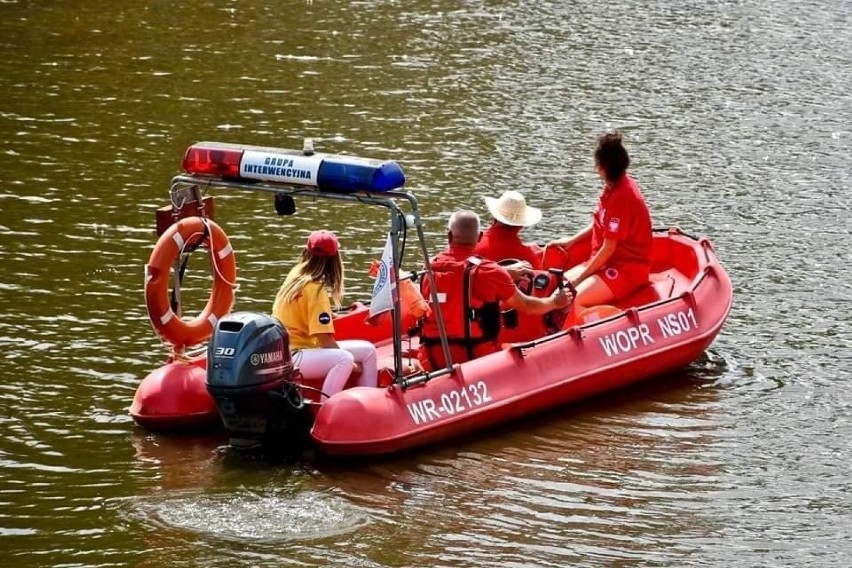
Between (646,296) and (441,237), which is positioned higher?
(441,237)

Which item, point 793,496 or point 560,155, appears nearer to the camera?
point 793,496

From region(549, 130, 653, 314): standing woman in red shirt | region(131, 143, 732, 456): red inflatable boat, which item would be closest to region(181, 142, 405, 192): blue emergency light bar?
region(131, 143, 732, 456): red inflatable boat

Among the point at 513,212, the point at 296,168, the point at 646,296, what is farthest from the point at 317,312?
the point at 646,296

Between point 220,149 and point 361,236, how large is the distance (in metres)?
5.09

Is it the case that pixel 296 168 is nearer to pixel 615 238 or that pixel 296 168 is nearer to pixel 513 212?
pixel 513 212

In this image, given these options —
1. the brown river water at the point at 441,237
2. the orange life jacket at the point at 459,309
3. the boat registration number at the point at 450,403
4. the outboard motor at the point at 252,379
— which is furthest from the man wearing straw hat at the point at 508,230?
the outboard motor at the point at 252,379

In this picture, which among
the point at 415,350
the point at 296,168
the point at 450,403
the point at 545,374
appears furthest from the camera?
the point at 415,350

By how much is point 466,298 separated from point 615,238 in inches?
69.3

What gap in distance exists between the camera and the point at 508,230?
11414mm

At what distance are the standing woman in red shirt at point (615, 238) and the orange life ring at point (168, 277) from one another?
2.46 metres

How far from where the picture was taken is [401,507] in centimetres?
926

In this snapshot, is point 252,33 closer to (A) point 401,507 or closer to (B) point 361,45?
(B) point 361,45

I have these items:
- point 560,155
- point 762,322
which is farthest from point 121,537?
point 560,155

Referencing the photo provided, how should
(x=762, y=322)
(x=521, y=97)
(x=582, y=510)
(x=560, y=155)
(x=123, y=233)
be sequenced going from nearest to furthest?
(x=582, y=510), (x=762, y=322), (x=123, y=233), (x=560, y=155), (x=521, y=97)
